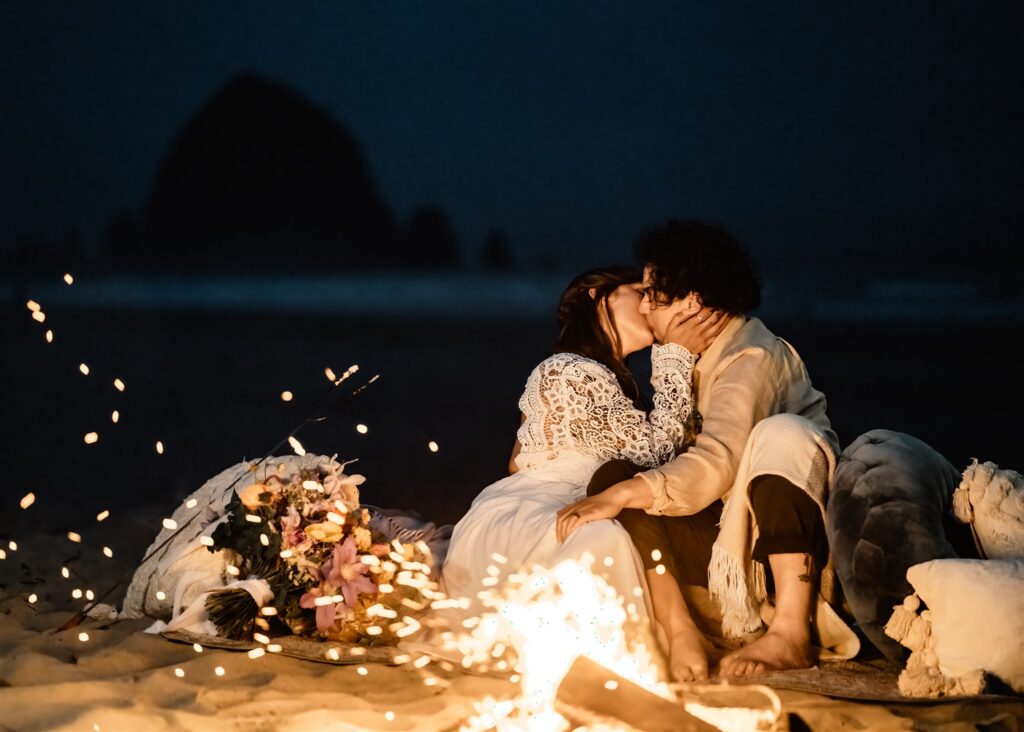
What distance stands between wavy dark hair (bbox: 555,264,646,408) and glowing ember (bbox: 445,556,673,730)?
103 cm

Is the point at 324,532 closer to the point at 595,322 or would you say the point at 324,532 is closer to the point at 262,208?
the point at 595,322

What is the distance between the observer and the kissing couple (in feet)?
12.8

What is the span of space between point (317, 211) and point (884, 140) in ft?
30.3

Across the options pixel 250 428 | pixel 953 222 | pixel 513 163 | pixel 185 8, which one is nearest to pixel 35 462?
pixel 250 428

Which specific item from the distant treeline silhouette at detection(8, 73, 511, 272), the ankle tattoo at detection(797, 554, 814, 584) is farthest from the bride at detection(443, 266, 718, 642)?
the distant treeline silhouette at detection(8, 73, 511, 272)

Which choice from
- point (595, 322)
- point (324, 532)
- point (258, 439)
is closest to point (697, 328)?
point (595, 322)

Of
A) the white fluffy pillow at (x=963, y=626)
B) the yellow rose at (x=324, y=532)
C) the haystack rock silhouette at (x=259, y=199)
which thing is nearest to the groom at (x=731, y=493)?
the white fluffy pillow at (x=963, y=626)

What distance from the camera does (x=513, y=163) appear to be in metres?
14.7

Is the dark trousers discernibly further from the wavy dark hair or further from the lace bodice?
the wavy dark hair

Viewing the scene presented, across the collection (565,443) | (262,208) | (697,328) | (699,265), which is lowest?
(565,443)

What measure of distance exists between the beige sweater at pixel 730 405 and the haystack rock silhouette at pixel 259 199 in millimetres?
12609

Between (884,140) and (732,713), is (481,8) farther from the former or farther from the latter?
(732,713)

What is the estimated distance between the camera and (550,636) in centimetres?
373

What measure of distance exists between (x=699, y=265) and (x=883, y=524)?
1.28 meters
